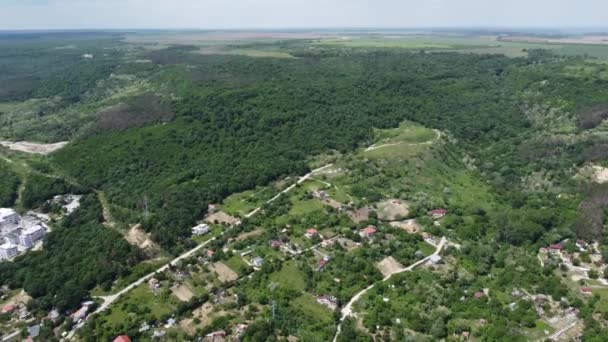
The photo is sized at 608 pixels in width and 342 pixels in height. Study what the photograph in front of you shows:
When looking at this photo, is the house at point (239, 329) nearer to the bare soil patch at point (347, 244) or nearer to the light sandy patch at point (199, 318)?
the light sandy patch at point (199, 318)

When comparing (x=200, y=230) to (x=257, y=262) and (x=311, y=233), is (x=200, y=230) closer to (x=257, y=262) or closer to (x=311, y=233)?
(x=257, y=262)

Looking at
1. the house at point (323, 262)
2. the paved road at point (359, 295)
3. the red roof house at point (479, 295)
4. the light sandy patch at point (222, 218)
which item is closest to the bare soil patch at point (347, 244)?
the house at point (323, 262)

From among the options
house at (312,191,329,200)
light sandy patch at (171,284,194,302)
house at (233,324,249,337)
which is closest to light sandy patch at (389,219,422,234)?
house at (312,191,329,200)

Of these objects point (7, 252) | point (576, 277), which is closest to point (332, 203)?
point (576, 277)

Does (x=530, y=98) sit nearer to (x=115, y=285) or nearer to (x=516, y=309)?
(x=516, y=309)

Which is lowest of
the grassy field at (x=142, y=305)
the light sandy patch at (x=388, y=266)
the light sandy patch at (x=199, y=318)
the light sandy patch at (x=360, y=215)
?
the grassy field at (x=142, y=305)
